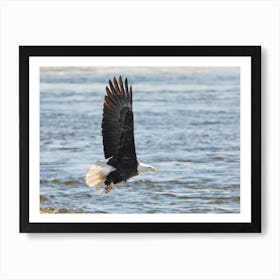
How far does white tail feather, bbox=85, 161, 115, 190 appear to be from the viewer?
9.80 ft

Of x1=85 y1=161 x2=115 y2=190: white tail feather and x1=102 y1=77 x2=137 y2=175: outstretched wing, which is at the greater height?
x1=102 y1=77 x2=137 y2=175: outstretched wing

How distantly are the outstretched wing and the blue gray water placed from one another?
36 millimetres

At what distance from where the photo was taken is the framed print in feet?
9.78

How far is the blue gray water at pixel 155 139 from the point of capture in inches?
118

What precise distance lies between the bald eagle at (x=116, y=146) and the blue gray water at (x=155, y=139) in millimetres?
29

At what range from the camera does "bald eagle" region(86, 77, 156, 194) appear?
2955 mm

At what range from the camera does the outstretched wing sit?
2.94 meters

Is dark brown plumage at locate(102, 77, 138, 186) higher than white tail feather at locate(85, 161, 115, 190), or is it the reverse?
dark brown plumage at locate(102, 77, 138, 186)

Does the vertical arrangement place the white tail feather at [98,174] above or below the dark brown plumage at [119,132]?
below

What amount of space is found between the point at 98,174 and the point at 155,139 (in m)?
0.29

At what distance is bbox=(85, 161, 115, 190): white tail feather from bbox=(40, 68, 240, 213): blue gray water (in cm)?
2
